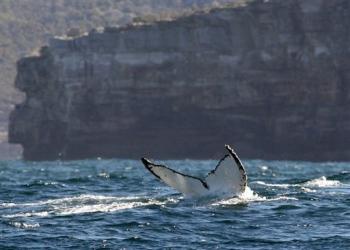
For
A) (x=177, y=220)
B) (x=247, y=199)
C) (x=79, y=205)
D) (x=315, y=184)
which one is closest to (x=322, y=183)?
(x=315, y=184)

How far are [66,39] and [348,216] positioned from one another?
102558 millimetres

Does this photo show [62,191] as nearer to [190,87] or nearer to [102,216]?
[102,216]

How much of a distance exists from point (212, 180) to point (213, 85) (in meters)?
92.8

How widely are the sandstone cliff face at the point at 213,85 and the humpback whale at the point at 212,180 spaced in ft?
276

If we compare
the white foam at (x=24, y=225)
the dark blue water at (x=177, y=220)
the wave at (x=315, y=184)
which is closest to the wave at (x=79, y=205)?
the dark blue water at (x=177, y=220)

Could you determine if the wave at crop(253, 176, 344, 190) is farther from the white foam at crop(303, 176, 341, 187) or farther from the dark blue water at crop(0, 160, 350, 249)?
the dark blue water at crop(0, 160, 350, 249)

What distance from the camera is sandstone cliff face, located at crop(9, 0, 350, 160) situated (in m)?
122

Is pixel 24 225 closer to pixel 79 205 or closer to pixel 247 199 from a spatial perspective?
pixel 79 205

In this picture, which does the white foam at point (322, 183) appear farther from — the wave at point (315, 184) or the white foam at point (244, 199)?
the white foam at point (244, 199)

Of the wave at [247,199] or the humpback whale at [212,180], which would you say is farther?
the wave at [247,199]

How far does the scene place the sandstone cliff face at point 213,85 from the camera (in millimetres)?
122375

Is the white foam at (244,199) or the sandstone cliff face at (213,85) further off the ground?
the sandstone cliff face at (213,85)

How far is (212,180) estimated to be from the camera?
3562cm

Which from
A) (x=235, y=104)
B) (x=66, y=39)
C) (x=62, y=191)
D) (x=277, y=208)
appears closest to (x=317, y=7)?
(x=235, y=104)
